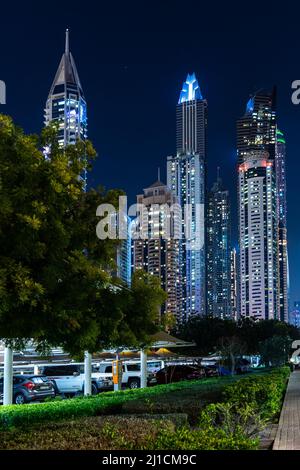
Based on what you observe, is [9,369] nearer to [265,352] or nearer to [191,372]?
[191,372]

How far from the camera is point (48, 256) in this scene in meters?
9.66

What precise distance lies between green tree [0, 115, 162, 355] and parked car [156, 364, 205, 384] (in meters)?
24.1

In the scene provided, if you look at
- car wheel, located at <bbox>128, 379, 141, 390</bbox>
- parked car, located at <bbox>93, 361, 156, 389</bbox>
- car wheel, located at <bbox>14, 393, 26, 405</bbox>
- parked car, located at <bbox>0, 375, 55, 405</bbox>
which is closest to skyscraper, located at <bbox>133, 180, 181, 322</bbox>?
parked car, located at <bbox>93, 361, 156, 389</bbox>

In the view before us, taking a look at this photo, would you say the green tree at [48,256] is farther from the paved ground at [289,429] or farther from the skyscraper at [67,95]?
the skyscraper at [67,95]

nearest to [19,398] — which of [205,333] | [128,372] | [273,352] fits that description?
[128,372]

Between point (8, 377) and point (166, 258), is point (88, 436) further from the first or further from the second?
point (166, 258)

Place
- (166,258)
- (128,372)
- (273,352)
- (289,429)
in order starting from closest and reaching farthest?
(289,429) → (128,372) → (273,352) → (166,258)

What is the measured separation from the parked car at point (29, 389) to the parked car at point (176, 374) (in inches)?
359

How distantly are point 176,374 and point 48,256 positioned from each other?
26481 mm

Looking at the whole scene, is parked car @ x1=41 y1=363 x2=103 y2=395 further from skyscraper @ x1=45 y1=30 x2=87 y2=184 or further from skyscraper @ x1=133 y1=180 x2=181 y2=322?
skyscraper @ x1=45 y1=30 x2=87 y2=184

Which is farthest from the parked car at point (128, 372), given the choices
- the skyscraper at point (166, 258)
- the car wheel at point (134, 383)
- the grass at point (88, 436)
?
the skyscraper at point (166, 258)

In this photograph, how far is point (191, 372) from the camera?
119 feet

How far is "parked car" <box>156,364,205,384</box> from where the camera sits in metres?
34.7

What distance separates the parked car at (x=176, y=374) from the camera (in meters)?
34.7
